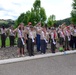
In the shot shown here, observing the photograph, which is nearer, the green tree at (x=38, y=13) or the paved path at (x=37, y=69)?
the paved path at (x=37, y=69)

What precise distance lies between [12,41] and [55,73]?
11771 mm

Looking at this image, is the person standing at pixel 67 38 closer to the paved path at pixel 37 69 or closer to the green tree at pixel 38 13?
the paved path at pixel 37 69

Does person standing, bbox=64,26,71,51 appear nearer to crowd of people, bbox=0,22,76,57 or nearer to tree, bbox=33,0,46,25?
crowd of people, bbox=0,22,76,57

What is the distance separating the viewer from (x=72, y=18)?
58.5 meters

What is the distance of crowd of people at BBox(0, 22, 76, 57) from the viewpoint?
1443 cm

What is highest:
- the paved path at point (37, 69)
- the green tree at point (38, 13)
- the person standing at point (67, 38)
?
the green tree at point (38, 13)

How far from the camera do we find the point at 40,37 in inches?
629

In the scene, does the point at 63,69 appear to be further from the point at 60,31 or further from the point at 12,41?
the point at 12,41

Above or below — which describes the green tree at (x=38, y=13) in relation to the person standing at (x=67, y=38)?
above

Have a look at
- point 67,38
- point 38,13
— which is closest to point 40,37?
point 67,38

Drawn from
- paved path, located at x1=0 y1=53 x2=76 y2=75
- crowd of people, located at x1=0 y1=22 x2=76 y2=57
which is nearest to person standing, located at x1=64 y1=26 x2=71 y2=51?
crowd of people, located at x1=0 y1=22 x2=76 y2=57

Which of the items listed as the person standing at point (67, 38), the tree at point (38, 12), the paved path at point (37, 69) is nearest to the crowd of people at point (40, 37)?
the person standing at point (67, 38)

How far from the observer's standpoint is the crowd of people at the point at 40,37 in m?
14.4

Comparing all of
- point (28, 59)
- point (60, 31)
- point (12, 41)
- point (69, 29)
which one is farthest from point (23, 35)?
point (12, 41)
